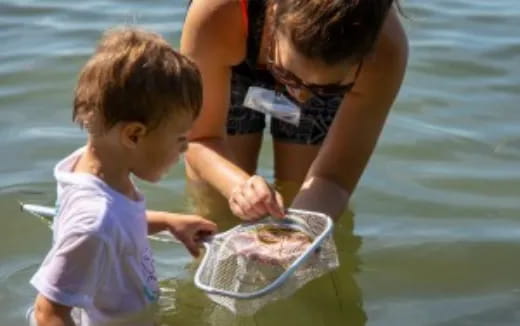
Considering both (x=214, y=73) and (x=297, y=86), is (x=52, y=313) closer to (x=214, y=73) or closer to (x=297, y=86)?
(x=297, y=86)

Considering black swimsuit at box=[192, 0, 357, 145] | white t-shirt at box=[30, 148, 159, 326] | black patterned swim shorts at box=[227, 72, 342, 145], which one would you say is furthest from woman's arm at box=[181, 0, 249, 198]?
white t-shirt at box=[30, 148, 159, 326]

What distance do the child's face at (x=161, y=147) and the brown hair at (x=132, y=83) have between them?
4 cm

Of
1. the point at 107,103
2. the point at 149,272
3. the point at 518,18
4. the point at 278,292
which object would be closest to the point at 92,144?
the point at 107,103

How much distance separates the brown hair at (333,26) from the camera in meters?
3.47

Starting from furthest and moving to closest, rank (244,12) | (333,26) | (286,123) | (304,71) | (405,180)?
1. (405,180)
2. (286,123)
3. (244,12)
4. (304,71)
5. (333,26)

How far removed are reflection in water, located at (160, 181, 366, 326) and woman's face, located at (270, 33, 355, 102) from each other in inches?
37.5

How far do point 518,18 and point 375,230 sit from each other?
13.9ft

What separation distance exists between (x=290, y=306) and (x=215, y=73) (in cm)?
99

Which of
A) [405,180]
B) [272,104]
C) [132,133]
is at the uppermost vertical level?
[132,133]

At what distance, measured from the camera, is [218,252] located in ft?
12.1

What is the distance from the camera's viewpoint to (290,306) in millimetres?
4402

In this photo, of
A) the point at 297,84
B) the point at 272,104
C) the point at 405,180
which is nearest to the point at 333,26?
the point at 297,84

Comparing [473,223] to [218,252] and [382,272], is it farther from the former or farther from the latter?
[218,252]

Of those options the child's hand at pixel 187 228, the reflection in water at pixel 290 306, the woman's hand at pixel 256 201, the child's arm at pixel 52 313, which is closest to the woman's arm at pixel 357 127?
the reflection in water at pixel 290 306
